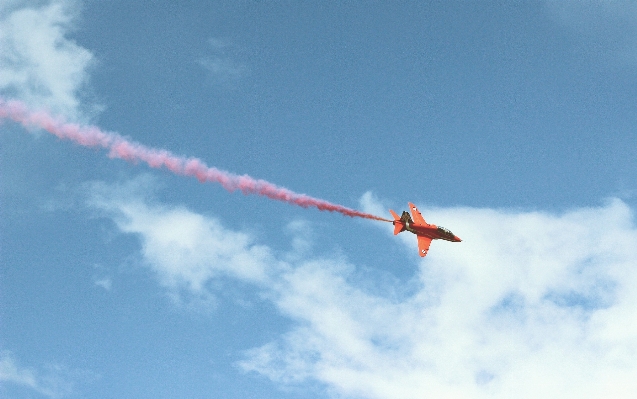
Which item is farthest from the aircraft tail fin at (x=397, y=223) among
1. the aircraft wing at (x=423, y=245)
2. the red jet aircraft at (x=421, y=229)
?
the aircraft wing at (x=423, y=245)

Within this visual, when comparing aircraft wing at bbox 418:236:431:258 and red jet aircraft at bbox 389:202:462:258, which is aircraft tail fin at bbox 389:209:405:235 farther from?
aircraft wing at bbox 418:236:431:258

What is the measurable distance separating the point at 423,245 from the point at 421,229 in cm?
323

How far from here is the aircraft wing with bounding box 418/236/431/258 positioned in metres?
110

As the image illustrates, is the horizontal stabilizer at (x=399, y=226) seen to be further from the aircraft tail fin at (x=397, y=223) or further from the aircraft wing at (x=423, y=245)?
the aircraft wing at (x=423, y=245)

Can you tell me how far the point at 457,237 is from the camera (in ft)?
386

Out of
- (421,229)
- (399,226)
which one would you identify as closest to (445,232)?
(421,229)

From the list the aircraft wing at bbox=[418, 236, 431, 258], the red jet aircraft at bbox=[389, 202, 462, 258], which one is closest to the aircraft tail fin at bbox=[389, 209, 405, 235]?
the red jet aircraft at bbox=[389, 202, 462, 258]

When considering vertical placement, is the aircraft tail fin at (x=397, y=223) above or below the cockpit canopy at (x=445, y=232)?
below

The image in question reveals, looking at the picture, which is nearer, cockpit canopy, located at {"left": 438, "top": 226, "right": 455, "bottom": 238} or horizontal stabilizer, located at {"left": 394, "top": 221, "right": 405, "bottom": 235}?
horizontal stabilizer, located at {"left": 394, "top": 221, "right": 405, "bottom": 235}

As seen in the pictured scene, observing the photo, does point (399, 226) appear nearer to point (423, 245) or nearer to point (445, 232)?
point (423, 245)

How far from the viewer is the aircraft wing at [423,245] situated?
361 ft

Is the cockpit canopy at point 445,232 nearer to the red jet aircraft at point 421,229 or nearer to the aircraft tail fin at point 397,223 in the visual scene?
the red jet aircraft at point 421,229

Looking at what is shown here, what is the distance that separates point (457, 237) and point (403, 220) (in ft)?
50.5

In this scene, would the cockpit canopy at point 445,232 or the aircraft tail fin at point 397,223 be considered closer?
the aircraft tail fin at point 397,223
